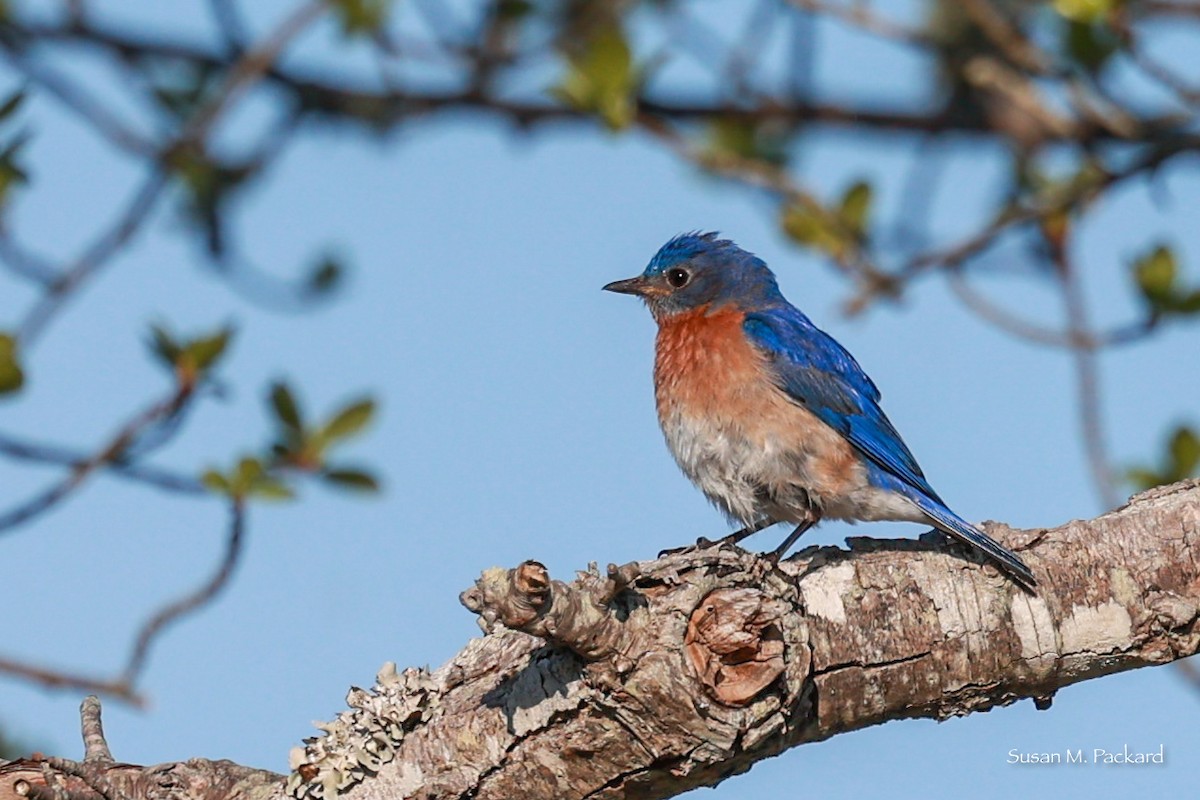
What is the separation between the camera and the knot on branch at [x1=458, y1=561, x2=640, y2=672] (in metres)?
4.13

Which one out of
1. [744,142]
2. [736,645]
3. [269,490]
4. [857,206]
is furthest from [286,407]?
[744,142]

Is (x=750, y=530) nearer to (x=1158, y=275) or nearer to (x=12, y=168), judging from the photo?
(x=1158, y=275)

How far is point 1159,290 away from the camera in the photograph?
646 cm

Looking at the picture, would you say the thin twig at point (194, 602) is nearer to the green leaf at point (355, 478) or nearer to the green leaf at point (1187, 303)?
the green leaf at point (355, 478)

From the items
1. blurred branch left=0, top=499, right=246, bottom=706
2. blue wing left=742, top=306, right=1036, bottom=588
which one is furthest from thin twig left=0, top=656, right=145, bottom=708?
blue wing left=742, top=306, right=1036, bottom=588

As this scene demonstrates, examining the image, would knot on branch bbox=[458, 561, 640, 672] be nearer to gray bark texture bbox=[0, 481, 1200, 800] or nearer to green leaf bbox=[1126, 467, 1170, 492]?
gray bark texture bbox=[0, 481, 1200, 800]

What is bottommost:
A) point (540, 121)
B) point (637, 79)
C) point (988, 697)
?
point (988, 697)

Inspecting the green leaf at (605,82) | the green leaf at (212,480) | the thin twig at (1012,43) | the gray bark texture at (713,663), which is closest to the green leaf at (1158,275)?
the thin twig at (1012,43)

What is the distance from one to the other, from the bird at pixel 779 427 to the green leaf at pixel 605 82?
1212mm

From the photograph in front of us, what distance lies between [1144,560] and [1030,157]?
304 cm

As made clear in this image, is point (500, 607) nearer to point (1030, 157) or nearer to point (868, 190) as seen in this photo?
point (868, 190)

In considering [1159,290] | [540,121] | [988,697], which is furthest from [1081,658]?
[540,121]

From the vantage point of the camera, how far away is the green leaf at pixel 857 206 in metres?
7.05

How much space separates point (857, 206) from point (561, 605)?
3.34 metres
